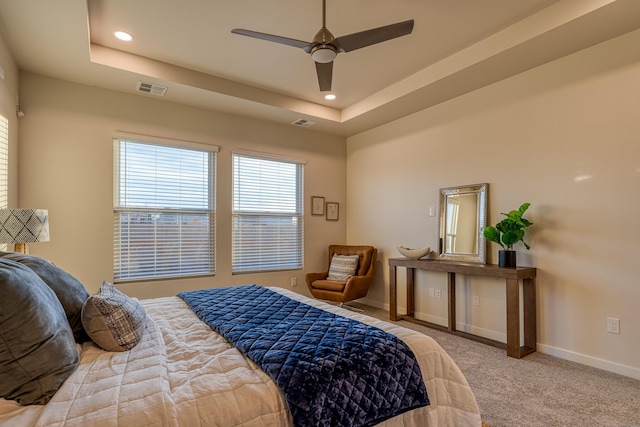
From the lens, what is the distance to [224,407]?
115cm

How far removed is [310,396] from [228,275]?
348 centimetres

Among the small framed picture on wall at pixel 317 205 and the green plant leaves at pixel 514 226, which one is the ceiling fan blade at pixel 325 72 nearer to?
the green plant leaves at pixel 514 226

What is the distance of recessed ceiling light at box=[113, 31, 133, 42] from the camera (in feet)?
9.89

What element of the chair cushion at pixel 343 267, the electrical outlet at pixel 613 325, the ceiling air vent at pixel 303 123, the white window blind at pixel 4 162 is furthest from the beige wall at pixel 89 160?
the electrical outlet at pixel 613 325

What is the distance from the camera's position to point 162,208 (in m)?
4.12

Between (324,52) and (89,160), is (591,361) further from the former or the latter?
(89,160)

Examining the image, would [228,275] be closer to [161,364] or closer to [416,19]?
[161,364]

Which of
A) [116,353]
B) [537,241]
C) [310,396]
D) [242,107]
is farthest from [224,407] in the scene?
[242,107]

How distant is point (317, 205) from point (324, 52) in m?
3.17

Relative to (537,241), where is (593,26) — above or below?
above

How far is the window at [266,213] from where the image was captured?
184 inches

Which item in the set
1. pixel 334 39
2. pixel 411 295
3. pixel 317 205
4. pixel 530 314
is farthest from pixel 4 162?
pixel 530 314

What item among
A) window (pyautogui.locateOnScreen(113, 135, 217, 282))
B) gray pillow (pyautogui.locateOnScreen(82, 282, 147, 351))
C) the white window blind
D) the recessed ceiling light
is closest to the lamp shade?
the white window blind

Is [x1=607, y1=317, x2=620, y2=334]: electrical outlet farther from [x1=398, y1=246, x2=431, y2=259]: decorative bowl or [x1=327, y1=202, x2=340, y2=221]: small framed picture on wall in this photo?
[x1=327, y1=202, x2=340, y2=221]: small framed picture on wall
